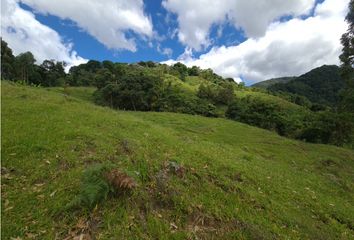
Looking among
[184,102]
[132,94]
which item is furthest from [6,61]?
[184,102]

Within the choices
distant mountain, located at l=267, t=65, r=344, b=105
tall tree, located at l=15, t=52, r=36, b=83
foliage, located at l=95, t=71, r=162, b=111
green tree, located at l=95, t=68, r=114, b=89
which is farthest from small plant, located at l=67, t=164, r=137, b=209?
distant mountain, located at l=267, t=65, r=344, b=105

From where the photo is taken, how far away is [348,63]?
26.2 metres

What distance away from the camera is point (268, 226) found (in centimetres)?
716

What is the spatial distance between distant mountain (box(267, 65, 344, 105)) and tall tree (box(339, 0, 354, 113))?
107589mm

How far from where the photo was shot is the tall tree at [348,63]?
24297 mm

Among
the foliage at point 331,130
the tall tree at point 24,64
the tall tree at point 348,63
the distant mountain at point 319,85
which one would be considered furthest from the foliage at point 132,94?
the distant mountain at point 319,85

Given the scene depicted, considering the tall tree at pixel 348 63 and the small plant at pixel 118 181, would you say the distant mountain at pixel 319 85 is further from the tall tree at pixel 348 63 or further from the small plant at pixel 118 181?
the small plant at pixel 118 181

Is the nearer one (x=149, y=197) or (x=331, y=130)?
(x=149, y=197)

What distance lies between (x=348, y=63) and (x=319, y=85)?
129m

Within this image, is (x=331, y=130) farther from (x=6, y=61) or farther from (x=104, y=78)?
(x=6, y=61)

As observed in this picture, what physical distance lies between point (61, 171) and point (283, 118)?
51667 mm

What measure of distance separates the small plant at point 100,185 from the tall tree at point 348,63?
25.0 m

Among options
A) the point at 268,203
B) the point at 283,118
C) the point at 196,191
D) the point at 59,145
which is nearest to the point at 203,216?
the point at 196,191

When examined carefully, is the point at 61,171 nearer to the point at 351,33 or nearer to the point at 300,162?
the point at 300,162
